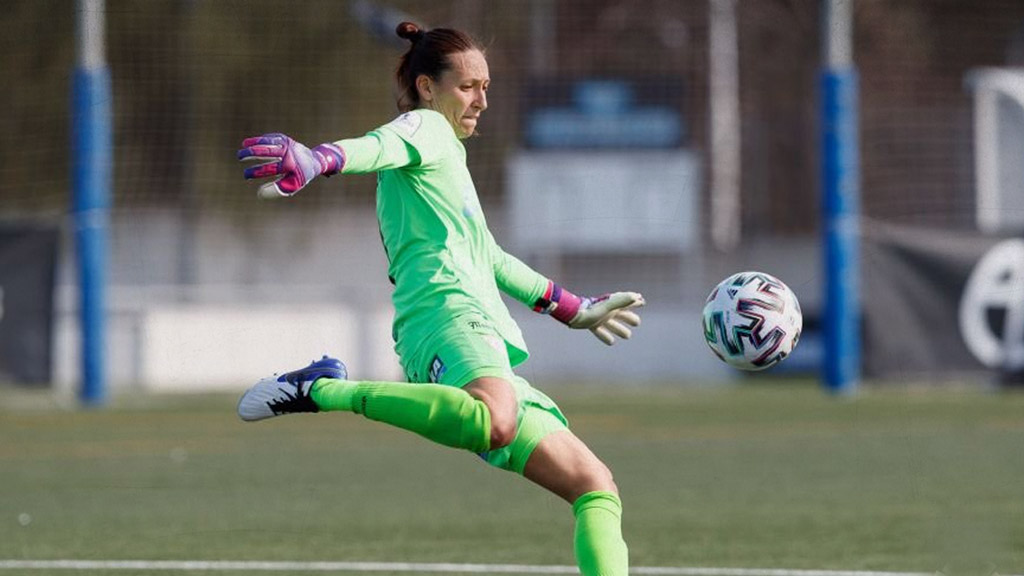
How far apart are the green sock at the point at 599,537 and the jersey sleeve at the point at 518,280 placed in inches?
36.7

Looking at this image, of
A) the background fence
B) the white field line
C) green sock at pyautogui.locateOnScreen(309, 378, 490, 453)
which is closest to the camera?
green sock at pyautogui.locateOnScreen(309, 378, 490, 453)

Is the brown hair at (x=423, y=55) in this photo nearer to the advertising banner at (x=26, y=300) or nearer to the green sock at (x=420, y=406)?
the green sock at (x=420, y=406)

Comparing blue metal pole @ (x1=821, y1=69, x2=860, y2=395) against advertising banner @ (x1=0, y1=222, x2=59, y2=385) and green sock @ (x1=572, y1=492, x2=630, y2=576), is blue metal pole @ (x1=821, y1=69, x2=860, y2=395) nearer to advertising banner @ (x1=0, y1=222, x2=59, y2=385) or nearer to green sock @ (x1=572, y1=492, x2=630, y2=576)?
Result: advertising banner @ (x1=0, y1=222, x2=59, y2=385)

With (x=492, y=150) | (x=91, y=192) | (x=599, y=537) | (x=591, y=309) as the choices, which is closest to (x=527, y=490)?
(x=591, y=309)

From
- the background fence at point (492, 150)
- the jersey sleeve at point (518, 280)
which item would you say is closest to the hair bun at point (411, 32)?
the jersey sleeve at point (518, 280)

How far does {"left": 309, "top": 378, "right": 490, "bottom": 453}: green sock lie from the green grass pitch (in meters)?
1.91

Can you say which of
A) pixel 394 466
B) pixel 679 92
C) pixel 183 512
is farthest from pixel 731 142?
pixel 183 512

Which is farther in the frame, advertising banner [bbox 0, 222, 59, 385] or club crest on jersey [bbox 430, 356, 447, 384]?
advertising banner [bbox 0, 222, 59, 385]

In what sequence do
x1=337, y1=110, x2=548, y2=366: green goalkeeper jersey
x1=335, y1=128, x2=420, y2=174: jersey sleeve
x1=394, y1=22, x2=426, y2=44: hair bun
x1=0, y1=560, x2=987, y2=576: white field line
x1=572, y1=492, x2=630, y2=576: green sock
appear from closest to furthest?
1. x1=335, y1=128, x2=420, y2=174: jersey sleeve
2. x1=572, y1=492, x2=630, y2=576: green sock
3. x1=337, y1=110, x2=548, y2=366: green goalkeeper jersey
4. x1=394, y1=22, x2=426, y2=44: hair bun
5. x1=0, y1=560, x2=987, y2=576: white field line

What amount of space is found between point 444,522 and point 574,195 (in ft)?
43.6

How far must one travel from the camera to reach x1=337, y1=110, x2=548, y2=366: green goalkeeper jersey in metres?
5.38

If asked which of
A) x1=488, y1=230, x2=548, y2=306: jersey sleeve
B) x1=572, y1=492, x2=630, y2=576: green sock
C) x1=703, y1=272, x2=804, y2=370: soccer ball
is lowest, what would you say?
x1=572, y1=492, x2=630, y2=576: green sock

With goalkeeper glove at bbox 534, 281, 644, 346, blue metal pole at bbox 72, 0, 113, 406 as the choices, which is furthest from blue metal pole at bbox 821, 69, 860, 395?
goalkeeper glove at bbox 534, 281, 644, 346

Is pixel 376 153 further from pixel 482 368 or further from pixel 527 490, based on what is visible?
pixel 527 490
